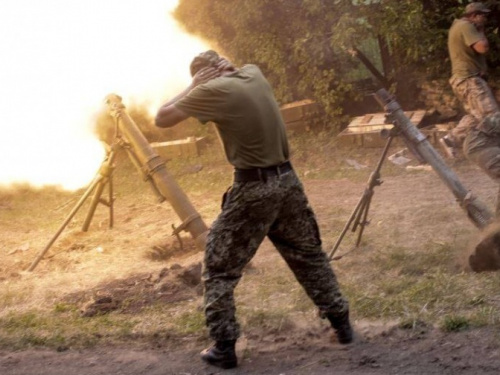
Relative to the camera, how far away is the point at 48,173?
11398mm

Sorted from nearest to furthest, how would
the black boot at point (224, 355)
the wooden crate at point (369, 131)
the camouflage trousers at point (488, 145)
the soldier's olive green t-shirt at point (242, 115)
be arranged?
the soldier's olive green t-shirt at point (242, 115) → the black boot at point (224, 355) → the camouflage trousers at point (488, 145) → the wooden crate at point (369, 131)

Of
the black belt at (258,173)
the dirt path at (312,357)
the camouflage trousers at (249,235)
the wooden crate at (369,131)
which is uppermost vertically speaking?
the black belt at (258,173)

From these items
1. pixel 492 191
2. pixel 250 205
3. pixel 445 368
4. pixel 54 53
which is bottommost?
pixel 492 191

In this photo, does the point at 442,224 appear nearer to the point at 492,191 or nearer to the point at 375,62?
the point at 492,191

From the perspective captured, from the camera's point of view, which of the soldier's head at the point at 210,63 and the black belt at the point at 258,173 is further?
the soldier's head at the point at 210,63

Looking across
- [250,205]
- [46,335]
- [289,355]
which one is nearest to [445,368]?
[289,355]

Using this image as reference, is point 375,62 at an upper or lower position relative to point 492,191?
upper

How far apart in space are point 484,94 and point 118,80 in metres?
4.75

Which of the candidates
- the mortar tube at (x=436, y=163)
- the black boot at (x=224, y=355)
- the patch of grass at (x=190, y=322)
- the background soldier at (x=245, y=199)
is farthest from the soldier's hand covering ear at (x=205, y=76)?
the mortar tube at (x=436, y=163)

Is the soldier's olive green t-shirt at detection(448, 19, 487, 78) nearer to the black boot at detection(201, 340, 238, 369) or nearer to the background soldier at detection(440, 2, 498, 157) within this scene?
the background soldier at detection(440, 2, 498, 157)

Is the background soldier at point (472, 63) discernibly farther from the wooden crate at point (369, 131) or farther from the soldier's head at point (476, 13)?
the wooden crate at point (369, 131)

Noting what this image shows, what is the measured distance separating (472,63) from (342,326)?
5208 mm

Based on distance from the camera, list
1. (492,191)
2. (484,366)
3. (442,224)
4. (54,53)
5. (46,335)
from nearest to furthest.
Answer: (484,366)
(46,335)
(442,224)
(492,191)
(54,53)

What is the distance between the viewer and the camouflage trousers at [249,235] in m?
4.72
